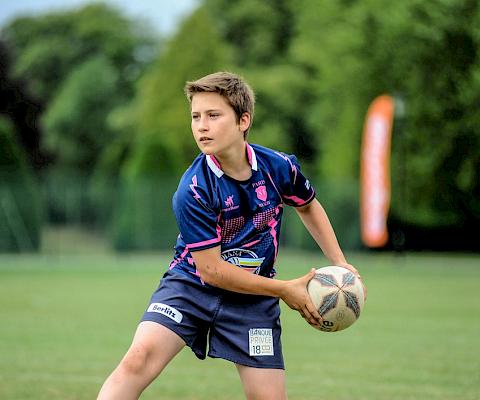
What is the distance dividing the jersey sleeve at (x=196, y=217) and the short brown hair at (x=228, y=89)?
0.45m

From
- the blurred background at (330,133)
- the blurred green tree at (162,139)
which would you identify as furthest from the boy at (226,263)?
the blurred green tree at (162,139)

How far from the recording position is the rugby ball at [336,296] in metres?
5.41

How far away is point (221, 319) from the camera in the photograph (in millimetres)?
5523

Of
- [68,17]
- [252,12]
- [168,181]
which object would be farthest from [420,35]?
[68,17]

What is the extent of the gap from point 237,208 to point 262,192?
0.19m

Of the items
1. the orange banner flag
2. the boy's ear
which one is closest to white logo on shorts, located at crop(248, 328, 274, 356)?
the boy's ear

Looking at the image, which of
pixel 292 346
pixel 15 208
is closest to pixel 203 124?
pixel 292 346

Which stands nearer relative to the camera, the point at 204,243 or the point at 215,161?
the point at 204,243

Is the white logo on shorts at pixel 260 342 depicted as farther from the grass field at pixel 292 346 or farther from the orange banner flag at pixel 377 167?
the orange banner flag at pixel 377 167

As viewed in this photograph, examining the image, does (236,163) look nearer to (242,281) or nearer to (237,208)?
(237,208)

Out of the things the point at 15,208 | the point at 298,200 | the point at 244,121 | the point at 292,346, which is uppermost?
the point at 244,121

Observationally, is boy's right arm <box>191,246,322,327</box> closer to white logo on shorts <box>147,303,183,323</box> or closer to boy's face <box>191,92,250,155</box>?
white logo on shorts <box>147,303,183,323</box>

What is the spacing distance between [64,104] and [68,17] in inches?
439

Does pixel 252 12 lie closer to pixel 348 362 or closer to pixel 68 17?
pixel 68 17
